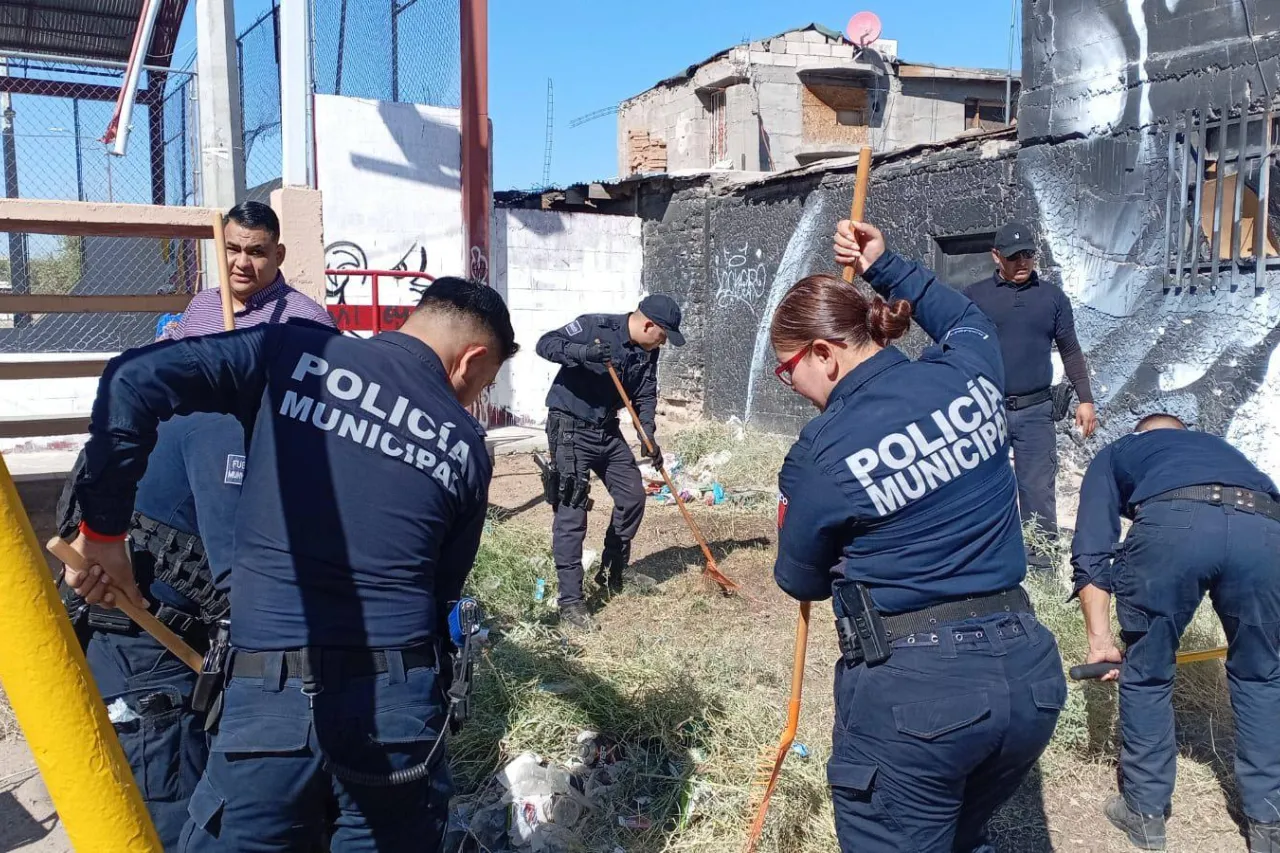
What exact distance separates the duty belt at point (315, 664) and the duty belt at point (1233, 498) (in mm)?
2502

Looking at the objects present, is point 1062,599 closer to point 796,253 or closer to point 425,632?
point 425,632

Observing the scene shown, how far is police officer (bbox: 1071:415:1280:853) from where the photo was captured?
117 inches

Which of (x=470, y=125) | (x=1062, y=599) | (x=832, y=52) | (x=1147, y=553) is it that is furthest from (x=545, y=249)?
(x=832, y=52)

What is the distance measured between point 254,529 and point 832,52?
75.7 ft

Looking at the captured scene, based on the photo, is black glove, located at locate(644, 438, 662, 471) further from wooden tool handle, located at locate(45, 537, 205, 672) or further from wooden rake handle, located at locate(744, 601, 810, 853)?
→ wooden tool handle, located at locate(45, 537, 205, 672)

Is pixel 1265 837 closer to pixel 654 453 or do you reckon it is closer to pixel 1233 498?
pixel 1233 498

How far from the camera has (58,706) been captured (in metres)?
1.06

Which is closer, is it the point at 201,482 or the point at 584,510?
the point at 201,482

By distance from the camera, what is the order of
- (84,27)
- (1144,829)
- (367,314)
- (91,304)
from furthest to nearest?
(367,314)
(84,27)
(91,304)
(1144,829)

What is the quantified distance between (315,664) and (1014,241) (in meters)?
4.78

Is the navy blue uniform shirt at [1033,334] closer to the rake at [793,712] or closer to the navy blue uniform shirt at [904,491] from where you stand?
the rake at [793,712]

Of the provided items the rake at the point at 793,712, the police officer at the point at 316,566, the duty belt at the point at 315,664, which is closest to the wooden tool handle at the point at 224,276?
the police officer at the point at 316,566

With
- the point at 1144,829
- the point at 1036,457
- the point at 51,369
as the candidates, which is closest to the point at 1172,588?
the point at 1144,829

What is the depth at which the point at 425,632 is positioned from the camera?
2.00 metres
